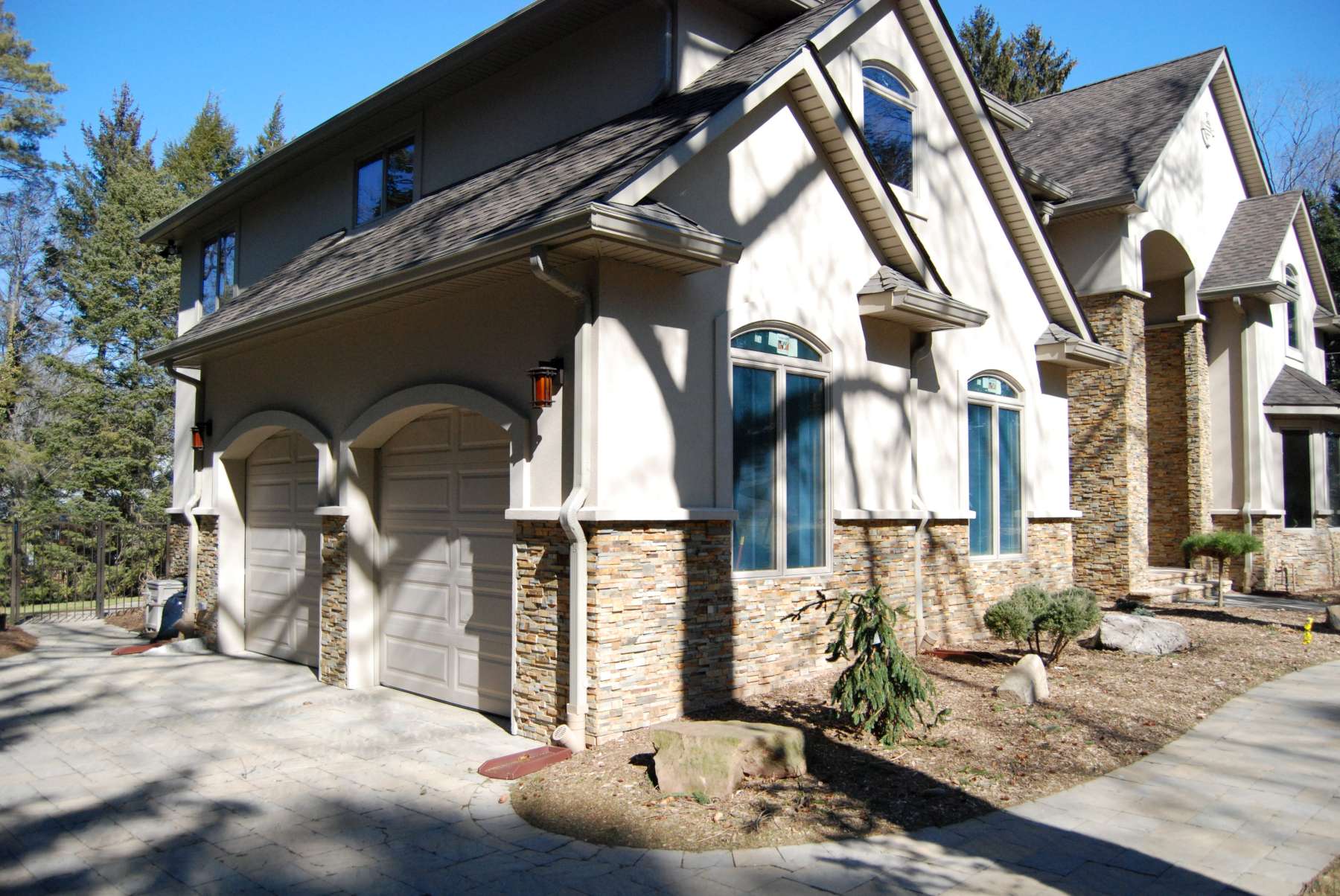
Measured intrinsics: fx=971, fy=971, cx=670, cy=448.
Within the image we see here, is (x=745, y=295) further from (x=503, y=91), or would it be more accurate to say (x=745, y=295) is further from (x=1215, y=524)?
(x=1215, y=524)

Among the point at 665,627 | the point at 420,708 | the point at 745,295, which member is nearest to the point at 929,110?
the point at 745,295

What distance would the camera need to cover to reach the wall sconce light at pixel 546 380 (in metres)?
7.48

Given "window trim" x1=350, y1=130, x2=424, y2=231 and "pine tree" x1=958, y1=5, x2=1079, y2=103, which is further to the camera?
"pine tree" x1=958, y1=5, x2=1079, y2=103

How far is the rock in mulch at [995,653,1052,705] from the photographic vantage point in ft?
28.0

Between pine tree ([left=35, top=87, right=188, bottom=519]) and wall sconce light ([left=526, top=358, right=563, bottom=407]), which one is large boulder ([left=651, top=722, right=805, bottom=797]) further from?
pine tree ([left=35, top=87, right=188, bottom=519])

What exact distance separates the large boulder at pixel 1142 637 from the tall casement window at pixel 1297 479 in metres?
11.6

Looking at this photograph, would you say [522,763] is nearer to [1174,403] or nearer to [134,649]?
[134,649]

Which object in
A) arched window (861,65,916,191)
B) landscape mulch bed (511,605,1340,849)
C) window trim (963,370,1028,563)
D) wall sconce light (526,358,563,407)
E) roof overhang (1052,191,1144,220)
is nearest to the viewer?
landscape mulch bed (511,605,1340,849)

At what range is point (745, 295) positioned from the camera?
8672 millimetres

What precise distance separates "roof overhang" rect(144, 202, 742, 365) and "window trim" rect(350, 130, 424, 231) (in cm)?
371

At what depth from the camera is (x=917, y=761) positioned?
23.0ft

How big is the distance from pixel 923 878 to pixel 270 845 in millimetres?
3725

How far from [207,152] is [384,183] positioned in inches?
1031

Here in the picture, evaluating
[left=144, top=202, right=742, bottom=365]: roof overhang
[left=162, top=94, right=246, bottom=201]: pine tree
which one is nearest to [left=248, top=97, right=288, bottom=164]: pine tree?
[left=162, top=94, right=246, bottom=201]: pine tree
